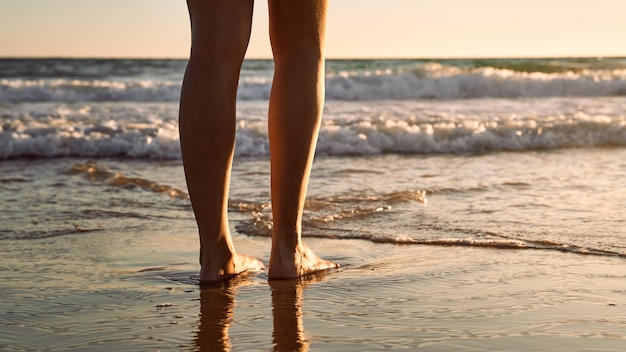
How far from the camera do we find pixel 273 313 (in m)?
1.69

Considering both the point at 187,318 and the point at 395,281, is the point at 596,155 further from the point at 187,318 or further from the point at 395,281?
the point at 187,318

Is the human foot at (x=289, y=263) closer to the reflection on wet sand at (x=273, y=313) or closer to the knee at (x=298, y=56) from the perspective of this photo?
the reflection on wet sand at (x=273, y=313)

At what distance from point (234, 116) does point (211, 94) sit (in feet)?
0.22

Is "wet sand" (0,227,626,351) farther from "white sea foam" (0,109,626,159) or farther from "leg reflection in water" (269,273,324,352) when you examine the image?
"white sea foam" (0,109,626,159)

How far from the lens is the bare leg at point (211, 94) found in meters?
1.84

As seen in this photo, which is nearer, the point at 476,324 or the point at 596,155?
the point at 476,324

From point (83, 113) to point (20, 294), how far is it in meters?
6.24

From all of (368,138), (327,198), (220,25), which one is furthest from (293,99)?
(368,138)

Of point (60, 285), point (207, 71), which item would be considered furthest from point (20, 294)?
point (207, 71)

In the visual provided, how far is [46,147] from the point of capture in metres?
5.48

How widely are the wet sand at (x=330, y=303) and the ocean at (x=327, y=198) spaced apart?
14 mm

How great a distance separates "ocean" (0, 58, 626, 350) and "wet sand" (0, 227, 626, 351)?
0.04 ft

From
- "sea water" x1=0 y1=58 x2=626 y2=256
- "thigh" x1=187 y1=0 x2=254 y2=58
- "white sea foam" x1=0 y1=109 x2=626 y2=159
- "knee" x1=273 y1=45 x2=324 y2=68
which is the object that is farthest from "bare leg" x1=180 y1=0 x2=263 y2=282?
"white sea foam" x1=0 y1=109 x2=626 y2=159

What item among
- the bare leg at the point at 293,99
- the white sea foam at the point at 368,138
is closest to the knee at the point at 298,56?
the bare leg at the point at 293,99
